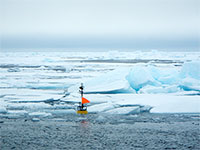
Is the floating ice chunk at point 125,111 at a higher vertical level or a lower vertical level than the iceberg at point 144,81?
lower

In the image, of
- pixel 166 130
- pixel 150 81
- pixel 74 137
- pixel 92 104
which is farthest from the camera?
pixel 150 81

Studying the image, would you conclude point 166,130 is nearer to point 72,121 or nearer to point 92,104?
point 72,121

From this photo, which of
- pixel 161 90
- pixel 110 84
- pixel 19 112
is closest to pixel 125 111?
pixel 19 112

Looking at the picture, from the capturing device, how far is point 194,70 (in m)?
12.7

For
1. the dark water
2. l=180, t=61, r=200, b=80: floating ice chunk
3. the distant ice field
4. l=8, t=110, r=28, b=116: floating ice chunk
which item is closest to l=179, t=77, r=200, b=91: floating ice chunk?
→ the distant ice field

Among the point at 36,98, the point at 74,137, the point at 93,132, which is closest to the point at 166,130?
the point at 93,132

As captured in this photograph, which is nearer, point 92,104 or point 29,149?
point 29,149

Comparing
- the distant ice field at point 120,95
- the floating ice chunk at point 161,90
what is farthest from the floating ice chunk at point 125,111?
the floating ice chunk at point 161,90

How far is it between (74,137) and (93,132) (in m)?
0.52

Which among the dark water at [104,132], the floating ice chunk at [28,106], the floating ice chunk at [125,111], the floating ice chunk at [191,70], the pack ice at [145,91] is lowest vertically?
the dark water at [104,132]

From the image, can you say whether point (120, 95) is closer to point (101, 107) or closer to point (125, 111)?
point (101, 107)

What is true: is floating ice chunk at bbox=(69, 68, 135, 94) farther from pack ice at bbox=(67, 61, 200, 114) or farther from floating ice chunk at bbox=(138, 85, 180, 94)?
floating ice chunk at bbox=(138, 85, 180, 94)

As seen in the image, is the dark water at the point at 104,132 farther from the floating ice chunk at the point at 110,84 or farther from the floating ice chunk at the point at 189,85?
the floating ice chunk at the point at 189,85

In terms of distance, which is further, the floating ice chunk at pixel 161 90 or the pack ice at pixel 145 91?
the floating ice chunk at pixel 161 90
